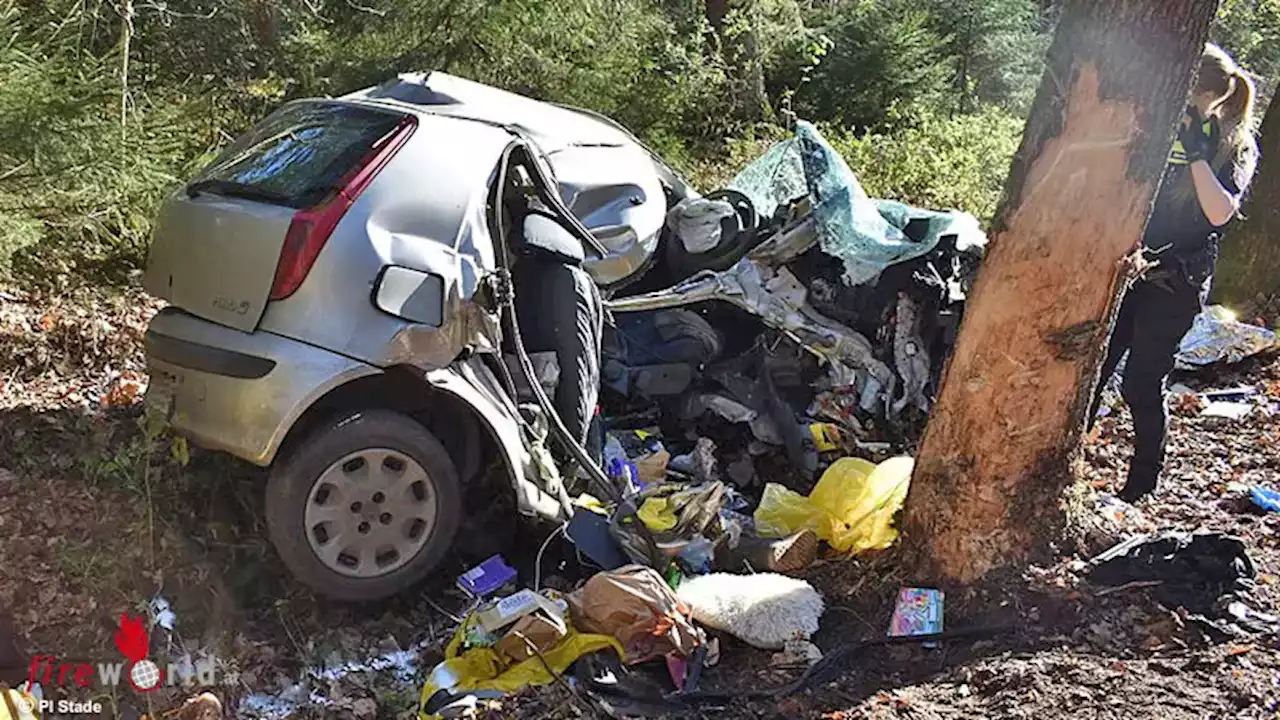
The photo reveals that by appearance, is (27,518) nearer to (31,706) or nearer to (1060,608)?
(31,706)

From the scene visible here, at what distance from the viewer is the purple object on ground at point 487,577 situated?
414 centimetres

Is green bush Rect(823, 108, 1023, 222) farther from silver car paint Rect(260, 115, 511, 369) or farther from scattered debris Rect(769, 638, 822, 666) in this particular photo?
scattered debris Rect(769, 638, 822, 666)

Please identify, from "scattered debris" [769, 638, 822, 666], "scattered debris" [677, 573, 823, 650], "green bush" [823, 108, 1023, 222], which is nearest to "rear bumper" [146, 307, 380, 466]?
"scattered debris" [677, 573, 823, 650]

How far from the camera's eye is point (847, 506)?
454 centimetres

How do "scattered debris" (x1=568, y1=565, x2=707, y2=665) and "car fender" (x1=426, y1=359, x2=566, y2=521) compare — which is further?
"car fender" (x1=426, y1=359, x2=566, y2=521)

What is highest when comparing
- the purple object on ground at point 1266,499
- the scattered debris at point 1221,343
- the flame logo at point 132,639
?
the scattered debris at point 1221,343

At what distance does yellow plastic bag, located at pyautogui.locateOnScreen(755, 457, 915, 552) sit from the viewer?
14.6 feet

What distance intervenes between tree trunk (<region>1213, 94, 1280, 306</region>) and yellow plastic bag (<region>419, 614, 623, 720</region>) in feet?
21.3

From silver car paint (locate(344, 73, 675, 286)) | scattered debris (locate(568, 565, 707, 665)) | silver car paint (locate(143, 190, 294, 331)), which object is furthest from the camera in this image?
silver car paint (locate(344, 73, 675, 286))

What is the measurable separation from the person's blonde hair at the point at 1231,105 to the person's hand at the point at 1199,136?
0.09 feet

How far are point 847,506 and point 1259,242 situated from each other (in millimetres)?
5359

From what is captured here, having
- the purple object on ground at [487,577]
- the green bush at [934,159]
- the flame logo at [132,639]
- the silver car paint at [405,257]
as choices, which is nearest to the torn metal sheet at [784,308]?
the silver car paint at [405,257]

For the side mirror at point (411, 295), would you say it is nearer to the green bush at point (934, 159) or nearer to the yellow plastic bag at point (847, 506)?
the yellow plastic bag at point (847, 506)

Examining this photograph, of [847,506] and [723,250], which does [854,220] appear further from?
[847,506]
